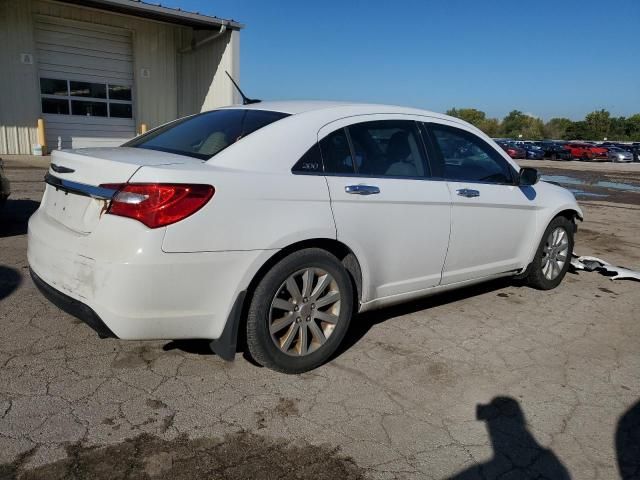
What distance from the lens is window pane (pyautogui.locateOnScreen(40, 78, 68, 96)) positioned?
53.5 feet

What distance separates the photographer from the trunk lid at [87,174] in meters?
2.70

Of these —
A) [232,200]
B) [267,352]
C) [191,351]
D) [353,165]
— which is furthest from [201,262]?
[353,165]

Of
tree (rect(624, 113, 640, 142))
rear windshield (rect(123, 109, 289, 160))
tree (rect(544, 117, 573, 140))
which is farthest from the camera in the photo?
tree (rect(544, 117, 573, 140))

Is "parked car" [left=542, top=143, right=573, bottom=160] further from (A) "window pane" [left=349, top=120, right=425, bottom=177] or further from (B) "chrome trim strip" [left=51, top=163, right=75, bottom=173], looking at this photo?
(B) "chrome trim strip" [left=51, top=163, right=75, bottom=173]

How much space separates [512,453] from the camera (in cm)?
252

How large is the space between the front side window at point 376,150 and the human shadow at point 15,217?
453cm

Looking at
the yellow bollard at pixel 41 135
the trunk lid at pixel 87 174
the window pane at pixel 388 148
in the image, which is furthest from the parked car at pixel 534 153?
the trunk lid at pixel 87 174

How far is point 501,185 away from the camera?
432 cm

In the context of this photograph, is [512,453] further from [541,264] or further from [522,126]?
[522,126]

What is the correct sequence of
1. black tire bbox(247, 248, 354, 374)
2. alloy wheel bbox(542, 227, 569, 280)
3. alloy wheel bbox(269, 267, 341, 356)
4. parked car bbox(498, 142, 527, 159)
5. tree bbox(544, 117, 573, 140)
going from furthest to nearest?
tree bbox(544, 117, 573, 140), parked car bbox(498, 142, 527, 159), alloy wheel bbox(542, 227, 569, 280), alloy wheel bbox(269, 267, 341, 356), black tire bbox(247, 248, 354, 374)

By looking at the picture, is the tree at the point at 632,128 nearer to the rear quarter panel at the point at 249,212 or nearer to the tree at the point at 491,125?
the tree at the point at 491,125

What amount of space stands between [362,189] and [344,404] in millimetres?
1255

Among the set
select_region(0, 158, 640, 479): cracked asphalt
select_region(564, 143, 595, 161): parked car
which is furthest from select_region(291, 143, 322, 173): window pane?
select_region(564, 143, 595, 161): parked car

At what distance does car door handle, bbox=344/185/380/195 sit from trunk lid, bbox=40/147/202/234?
890 millimetres
